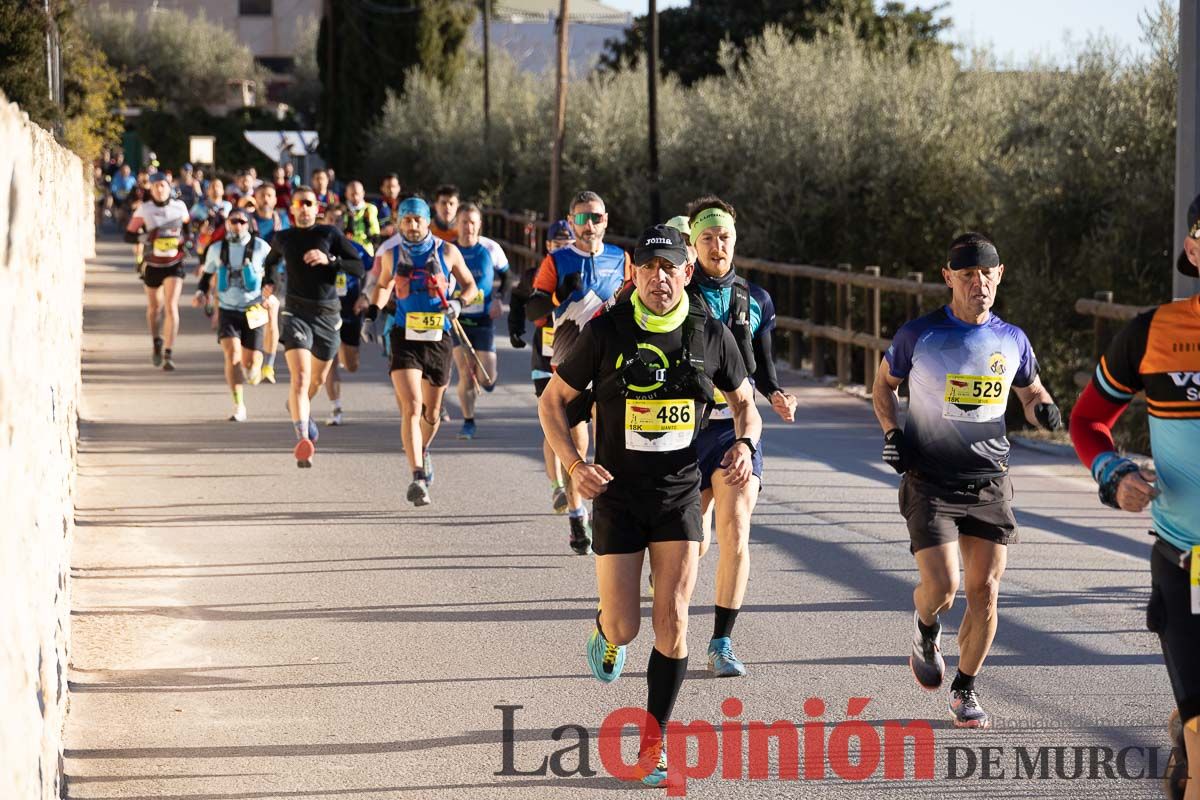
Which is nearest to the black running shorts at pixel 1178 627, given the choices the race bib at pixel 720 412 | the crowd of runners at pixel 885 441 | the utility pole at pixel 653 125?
the crowd of runners at pixel 885 441

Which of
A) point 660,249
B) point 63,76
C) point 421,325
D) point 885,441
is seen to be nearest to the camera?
point 660,249

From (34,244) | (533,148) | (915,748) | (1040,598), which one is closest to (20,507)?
(34,244)

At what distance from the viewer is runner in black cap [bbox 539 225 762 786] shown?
6.10 m

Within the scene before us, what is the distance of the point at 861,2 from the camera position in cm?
4747

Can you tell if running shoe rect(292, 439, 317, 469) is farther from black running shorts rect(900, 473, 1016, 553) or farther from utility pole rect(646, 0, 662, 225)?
utility pole rect(646, 0, 662, 225)

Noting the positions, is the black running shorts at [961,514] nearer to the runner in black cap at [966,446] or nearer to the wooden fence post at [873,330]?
the runner in black cap at [966,446]

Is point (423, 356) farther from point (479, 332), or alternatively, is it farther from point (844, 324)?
point (844, 324)

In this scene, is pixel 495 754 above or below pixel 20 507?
below

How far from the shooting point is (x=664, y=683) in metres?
6.07

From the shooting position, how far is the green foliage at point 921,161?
16.7 metres

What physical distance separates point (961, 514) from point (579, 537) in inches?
147

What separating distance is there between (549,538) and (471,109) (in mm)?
39044

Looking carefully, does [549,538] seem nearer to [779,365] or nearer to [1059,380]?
[1059,380]

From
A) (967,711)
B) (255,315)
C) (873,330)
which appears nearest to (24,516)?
(967,711)
